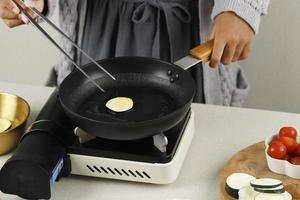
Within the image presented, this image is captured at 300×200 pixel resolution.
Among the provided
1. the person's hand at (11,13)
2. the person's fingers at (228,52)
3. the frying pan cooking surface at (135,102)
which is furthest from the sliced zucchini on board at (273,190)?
the person's hand at (11,13)

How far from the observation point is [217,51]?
4.17 ft

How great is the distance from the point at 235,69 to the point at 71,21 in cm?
44

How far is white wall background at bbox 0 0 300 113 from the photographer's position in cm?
196

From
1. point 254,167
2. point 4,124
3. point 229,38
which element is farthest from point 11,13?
point 254,167

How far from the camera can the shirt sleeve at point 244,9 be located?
1337 mm

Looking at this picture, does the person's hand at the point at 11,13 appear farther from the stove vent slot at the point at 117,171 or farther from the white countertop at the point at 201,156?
the stove vent slot at the point at 117,171

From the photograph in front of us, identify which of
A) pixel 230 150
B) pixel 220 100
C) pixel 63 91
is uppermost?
pixel 63 91

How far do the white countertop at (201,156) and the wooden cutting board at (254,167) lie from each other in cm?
4

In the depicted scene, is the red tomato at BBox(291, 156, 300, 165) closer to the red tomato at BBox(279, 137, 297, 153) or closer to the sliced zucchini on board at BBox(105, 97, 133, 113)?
the red tomato at BBox(279, 137, 297, 153)

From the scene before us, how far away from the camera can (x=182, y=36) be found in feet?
5.06

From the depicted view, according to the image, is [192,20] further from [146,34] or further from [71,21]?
[71,21]

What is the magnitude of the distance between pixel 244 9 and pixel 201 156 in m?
0.33

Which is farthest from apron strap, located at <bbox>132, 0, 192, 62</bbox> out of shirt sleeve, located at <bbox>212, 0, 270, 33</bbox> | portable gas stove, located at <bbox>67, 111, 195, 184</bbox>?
portable gas stove, located at <bbox>67, 111, 195, 184</bbox>

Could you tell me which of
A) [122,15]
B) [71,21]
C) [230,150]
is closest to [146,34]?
[122,15]
